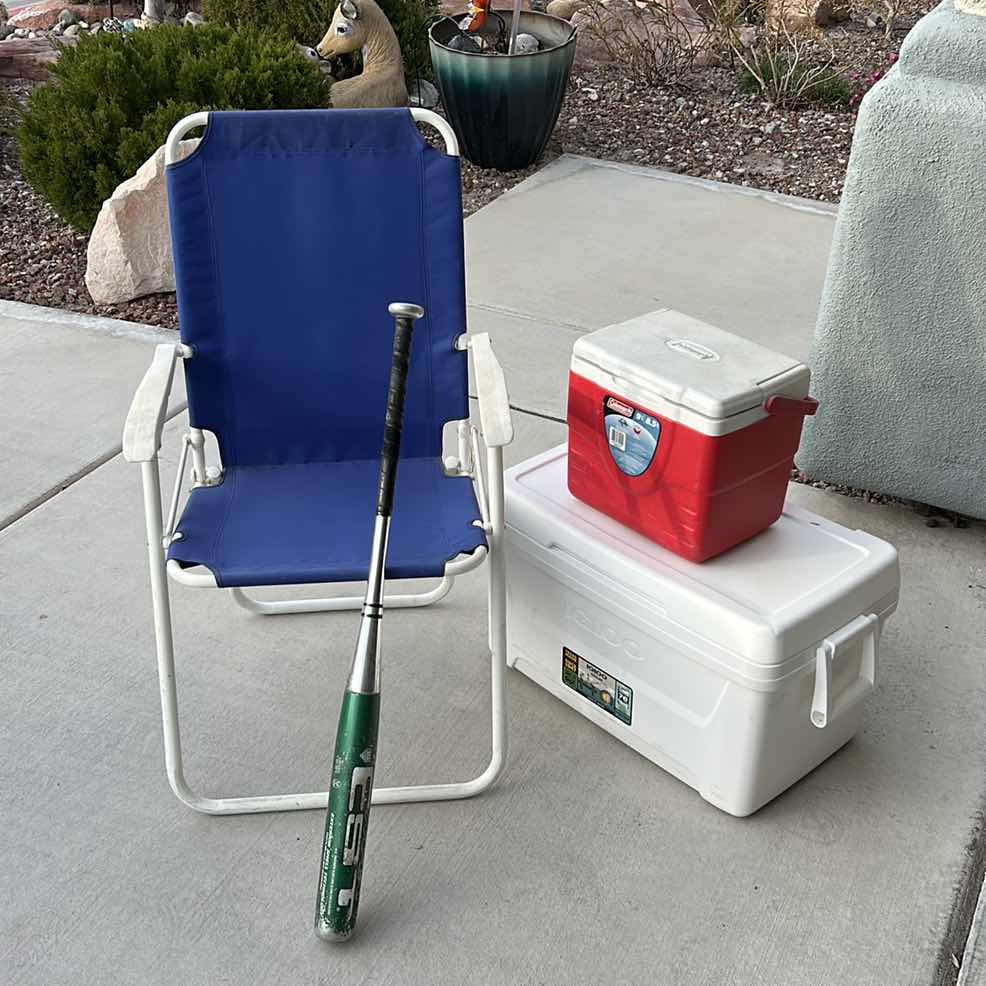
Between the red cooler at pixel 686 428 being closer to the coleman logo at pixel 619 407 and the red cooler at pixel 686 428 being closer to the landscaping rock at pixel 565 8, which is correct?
the coleman logo at pixel 619 407

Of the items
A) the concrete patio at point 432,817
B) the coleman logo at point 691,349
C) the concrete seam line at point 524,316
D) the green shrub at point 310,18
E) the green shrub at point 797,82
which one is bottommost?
the concrete patio at point 432,817

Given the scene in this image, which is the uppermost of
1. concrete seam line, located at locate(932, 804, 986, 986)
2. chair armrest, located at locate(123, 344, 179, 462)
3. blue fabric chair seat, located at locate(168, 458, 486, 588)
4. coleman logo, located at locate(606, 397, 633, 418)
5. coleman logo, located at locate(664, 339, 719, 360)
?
coleman logo, located at locate(664, 339, 719, 360)

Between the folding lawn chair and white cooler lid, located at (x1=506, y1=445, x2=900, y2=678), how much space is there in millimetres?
168

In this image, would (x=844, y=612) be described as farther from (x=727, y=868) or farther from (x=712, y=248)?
(x=712, y=248)

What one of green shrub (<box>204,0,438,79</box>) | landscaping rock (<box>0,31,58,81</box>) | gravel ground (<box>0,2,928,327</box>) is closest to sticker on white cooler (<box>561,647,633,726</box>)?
gravel ground (<box>0,2,928,327</box>)

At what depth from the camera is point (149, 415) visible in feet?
6.83

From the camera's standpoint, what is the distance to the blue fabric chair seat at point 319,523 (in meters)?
2.03

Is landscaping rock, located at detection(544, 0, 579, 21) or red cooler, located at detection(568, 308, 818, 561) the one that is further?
landscaping rock, located at detection(544, 0, 579, 21)

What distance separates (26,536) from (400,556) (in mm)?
1302

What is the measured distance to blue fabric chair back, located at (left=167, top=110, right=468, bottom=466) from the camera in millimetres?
2367

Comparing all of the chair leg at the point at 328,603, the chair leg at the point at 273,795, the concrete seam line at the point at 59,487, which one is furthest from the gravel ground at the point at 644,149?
the chair leg at the point at 273,795

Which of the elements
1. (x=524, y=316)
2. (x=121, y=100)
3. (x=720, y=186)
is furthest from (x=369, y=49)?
(x=524, y=316)

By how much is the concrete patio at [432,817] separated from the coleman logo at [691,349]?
0.75m

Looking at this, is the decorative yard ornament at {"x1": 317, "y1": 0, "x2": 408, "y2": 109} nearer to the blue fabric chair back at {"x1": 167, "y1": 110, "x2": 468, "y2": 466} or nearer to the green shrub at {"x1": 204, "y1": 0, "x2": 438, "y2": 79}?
the green shrub at {"x1": 204, "y1": 0, "x2": 438, "y2": 79}
